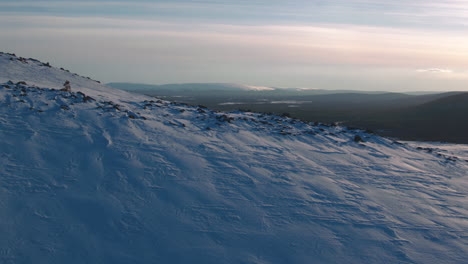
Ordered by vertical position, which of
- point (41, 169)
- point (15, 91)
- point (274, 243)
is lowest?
point (274, 243)

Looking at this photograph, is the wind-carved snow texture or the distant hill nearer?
the wind-carved snow texture

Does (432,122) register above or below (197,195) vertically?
above

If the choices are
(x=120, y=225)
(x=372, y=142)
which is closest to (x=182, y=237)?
(x=120, y=225)

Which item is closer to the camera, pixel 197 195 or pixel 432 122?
pixel 197 195

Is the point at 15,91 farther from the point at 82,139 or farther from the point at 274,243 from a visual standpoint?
the point at 274,243

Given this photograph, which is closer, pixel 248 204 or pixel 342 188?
pixel 248 204

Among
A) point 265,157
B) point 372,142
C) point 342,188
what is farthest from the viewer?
point 372,142

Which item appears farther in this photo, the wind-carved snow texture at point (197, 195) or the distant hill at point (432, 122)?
the distant hill at point (432, 122)

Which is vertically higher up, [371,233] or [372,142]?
[372,142]
